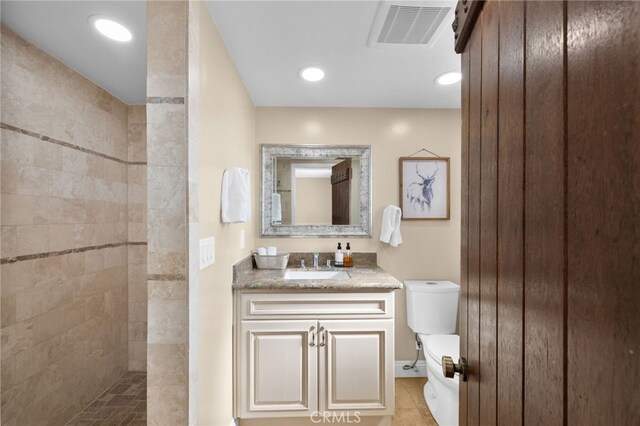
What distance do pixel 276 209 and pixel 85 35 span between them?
1.55m

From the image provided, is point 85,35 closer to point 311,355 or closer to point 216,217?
point 216,217

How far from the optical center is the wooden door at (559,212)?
29 centimetres

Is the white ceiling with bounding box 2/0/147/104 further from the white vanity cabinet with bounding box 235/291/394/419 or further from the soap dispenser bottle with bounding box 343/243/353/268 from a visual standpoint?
the soap dispenser bottle with bounding box 343/243/353/268

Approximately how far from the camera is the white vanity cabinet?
1750 millimetres

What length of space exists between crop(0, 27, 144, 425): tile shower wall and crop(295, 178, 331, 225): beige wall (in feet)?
4.56

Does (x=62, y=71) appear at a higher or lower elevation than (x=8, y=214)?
higher

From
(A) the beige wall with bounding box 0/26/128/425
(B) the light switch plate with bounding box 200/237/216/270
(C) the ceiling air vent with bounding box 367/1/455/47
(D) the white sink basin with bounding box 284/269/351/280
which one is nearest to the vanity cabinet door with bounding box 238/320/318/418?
(D) the white sink basin with bounding box 284/269/351/280

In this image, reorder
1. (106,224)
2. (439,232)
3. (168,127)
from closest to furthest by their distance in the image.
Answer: (168,127), (106,224), (439,232)

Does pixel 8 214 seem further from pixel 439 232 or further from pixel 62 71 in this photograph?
pixel 439 232

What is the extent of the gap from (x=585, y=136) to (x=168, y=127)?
1.20 metres

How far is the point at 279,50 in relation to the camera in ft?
5.36

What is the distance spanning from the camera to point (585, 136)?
339 millimetres

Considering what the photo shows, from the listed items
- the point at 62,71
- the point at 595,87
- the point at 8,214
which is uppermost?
the point at 62,71

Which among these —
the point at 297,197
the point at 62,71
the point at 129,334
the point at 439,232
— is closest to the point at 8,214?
the point at 62,71
